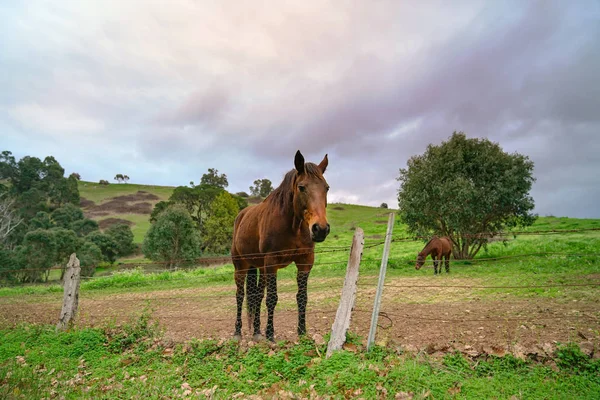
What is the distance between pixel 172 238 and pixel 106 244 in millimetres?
13517

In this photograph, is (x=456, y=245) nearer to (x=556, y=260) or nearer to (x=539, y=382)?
(x=556, y=260)

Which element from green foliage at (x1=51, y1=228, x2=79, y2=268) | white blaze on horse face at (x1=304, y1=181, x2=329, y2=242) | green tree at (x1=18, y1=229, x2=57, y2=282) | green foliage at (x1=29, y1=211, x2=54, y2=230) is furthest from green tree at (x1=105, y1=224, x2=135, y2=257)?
white blaze on horse face at (x1=304, y1=181, x2=329, y2=242)

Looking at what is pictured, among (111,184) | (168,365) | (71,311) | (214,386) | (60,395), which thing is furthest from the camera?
(111,184)

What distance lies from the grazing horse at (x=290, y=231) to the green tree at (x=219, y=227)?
135ft

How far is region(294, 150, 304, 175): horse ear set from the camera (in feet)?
16.1

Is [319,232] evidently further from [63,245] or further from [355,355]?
[63,245]

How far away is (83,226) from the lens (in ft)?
165

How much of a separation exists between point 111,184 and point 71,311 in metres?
104

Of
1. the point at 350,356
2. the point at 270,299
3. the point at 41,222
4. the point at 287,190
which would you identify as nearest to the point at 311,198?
the point at 287,190

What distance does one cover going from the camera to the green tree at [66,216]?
5016 cm

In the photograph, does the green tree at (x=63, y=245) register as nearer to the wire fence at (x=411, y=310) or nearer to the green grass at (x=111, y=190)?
the wire fence at (x=411, y=310)

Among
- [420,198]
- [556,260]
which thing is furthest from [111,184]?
[556,260]

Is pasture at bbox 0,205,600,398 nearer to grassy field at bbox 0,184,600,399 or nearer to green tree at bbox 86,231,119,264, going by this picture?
grassy field at bbox 0,184,600,399

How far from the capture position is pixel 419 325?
6.50m
